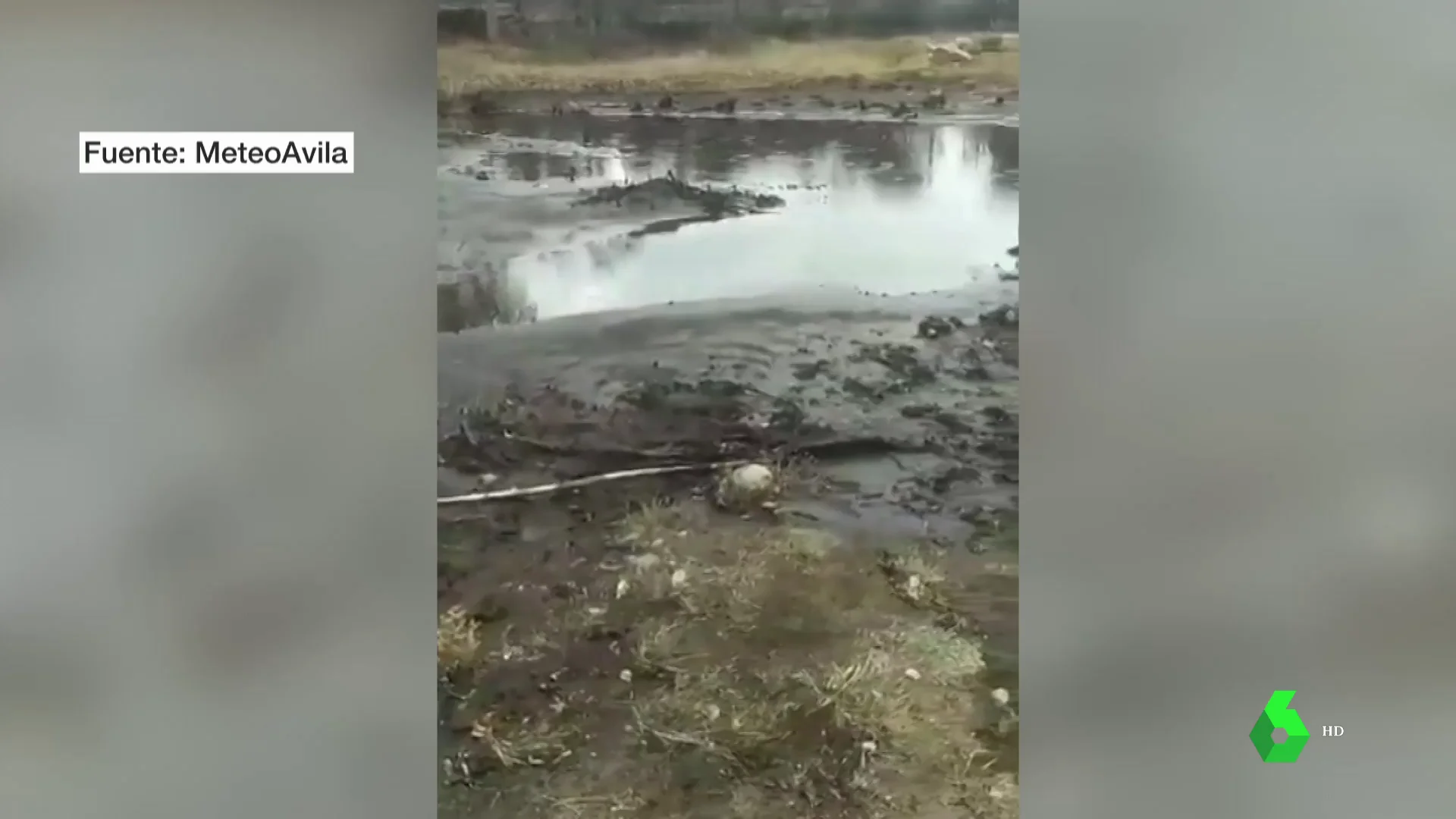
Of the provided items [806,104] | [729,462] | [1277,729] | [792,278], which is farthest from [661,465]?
[1277,729]

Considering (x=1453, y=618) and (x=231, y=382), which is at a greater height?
(x=231, y=382)

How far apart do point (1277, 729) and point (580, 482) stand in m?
0.70

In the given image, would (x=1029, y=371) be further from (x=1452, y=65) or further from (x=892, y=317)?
(x=1452, y=65)

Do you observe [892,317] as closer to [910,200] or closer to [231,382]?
[910,200]

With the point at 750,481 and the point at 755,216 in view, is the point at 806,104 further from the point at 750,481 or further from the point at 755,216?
the point at 750,481

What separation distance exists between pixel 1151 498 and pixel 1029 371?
17 cm

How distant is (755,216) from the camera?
3.15ft

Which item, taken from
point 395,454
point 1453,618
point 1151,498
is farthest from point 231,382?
point 1453,618

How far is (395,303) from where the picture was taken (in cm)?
95

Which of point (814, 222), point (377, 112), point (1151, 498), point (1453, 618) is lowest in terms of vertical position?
point (1453, 618)

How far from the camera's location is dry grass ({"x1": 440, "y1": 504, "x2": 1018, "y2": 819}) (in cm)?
94

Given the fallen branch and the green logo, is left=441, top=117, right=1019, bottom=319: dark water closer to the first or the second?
the fallen branch

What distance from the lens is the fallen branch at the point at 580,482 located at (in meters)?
0.95

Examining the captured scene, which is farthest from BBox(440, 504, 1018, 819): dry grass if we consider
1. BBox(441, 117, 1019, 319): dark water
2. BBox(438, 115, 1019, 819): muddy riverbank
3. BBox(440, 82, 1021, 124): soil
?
BBox(440, 82, 1021, 124): soil
